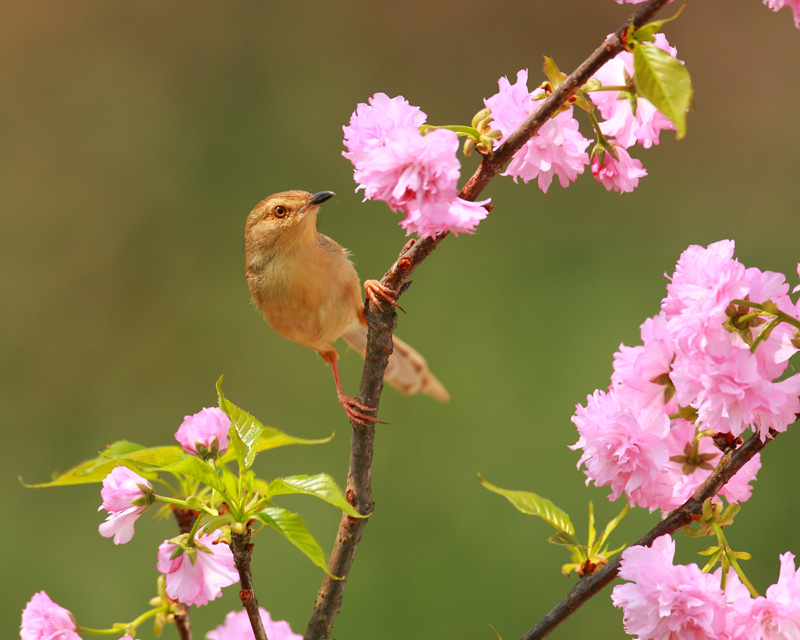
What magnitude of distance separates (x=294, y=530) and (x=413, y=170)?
319 mm

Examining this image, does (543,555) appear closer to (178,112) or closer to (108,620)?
(108,620)

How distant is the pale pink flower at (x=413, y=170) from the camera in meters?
0.61

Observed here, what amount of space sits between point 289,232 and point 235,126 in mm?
2389

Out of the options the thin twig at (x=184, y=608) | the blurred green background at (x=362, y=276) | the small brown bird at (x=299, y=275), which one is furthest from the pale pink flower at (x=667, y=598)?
the blurred green background at (x=362, y=276)

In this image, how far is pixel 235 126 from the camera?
3.91 m

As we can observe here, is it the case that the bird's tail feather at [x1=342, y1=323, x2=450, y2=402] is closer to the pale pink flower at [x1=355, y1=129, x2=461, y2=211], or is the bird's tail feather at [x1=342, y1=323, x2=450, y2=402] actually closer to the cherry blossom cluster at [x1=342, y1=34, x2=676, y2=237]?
the cherry blossom cluster at [x1=342, y1=34, x2=676, y2=237]

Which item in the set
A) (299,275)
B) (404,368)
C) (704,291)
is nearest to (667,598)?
(704,291)

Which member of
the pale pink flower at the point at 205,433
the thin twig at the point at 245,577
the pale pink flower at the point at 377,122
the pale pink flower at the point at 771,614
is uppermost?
the pale pink flower at the point at 377,122

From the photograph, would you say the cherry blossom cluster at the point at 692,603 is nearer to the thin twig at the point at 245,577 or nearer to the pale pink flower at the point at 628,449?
the pale pink flower at the point at 628,449

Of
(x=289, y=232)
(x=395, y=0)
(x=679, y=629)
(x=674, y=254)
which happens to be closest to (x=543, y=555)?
→ (x=674, y=254)

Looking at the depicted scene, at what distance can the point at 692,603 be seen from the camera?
2.27 feet

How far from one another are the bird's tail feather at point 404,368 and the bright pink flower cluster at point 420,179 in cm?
149

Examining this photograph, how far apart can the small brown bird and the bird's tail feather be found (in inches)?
12.6

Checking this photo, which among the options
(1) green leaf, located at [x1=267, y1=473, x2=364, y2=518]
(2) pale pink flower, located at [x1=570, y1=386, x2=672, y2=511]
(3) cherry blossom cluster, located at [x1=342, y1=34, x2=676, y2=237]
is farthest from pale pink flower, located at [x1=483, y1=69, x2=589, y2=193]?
(1) green leaf, located at [x1=267, y1=473, x2=364, y2=518]
